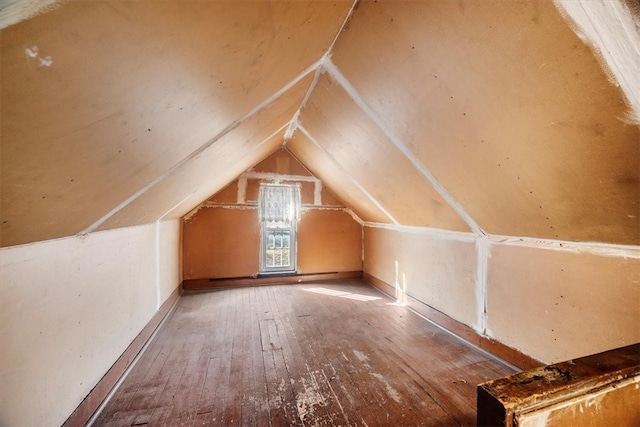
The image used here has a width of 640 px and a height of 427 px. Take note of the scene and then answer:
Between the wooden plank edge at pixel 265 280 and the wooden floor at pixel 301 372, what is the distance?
3.24ft

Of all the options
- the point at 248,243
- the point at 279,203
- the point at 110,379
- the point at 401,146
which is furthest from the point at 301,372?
the point at 279,203

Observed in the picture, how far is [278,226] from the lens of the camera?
5066 millimetres

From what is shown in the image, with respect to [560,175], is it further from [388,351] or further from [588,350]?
[388,351]

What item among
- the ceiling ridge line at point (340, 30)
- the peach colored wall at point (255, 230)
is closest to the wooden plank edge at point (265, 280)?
the peach colored wall at point (255, 230)

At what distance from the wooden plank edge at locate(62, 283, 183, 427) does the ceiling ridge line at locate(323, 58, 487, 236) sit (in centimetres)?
271

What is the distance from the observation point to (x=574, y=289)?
1.89 m

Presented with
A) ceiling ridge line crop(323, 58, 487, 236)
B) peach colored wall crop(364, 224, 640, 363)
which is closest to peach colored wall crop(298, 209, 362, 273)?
peach colored wall crop(364, 224, 640, 363)

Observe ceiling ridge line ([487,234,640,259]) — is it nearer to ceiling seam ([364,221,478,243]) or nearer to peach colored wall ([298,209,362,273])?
ceiling seam ([364,221,478,243])

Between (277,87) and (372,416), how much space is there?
2.28m

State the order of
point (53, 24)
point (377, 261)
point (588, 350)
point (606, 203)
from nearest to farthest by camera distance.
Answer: point (53, 24) < point (606, 203) < point (588, 350) < point (377, 261)

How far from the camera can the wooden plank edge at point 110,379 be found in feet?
5.19

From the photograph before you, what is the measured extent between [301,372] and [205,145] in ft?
6.26

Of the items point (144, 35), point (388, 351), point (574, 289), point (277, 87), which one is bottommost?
point (388, 351)

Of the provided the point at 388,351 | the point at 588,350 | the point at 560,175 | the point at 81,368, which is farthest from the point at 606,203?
the point at 81,368
